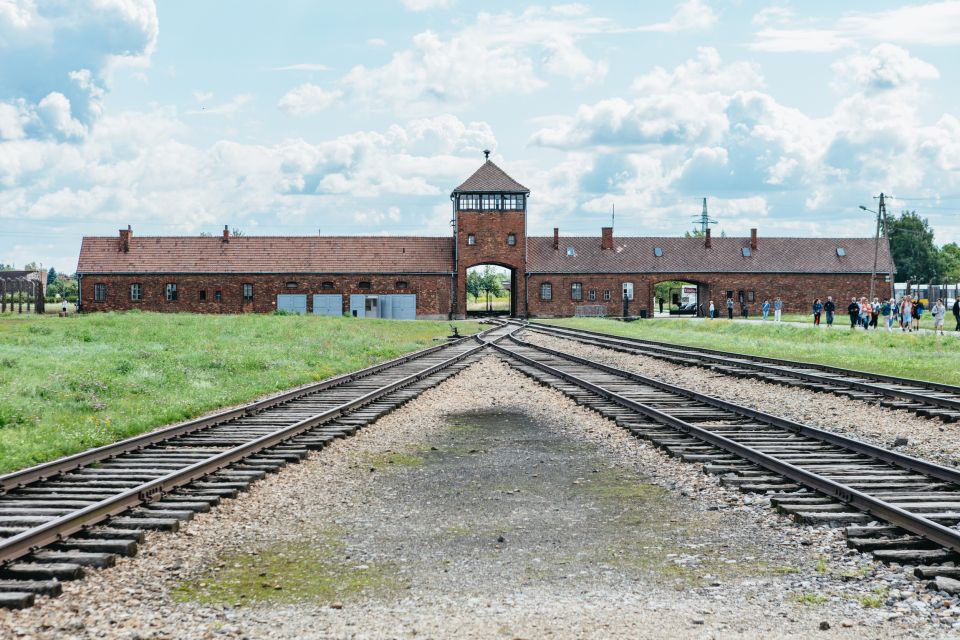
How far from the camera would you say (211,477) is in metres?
8.21

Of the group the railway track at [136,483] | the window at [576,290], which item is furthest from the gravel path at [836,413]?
the window at [576,290]

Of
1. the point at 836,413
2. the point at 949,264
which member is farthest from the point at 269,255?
the point at 949,264

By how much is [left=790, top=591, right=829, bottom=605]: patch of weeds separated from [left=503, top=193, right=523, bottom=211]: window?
196ft

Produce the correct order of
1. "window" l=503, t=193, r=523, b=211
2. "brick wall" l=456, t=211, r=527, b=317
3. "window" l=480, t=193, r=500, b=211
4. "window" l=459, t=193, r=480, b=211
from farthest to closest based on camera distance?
1. "window" l=503, t=193, r=523, b=211
2. "window" l=480, t=193, r=500, b=211
3. "window" l=459, t=193, r=480, b=211
4. "brick wall" l=456, t=211, r=527, b=317

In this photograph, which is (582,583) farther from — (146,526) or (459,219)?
(459,219)

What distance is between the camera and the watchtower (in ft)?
209

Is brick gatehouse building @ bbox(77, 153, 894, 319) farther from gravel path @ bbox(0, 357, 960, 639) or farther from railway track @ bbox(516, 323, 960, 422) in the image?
gravel path @ bbox(0, 357, 960, 639)

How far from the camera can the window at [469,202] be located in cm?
6406

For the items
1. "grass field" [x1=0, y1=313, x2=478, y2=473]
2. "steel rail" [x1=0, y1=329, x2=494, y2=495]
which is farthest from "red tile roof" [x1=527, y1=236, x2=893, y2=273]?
"steel rail" [x1=0, y1=329, x2=494, y2=495]

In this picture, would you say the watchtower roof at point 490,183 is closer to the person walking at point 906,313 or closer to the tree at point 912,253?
the person walking at point 906,313

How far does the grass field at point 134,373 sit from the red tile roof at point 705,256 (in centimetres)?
3513

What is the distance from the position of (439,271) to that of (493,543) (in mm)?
57056

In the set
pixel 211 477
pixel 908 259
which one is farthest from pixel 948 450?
pixel 908 259

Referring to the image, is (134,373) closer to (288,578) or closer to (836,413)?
(836,413)
